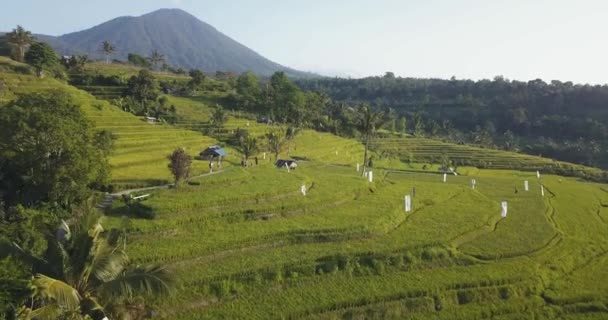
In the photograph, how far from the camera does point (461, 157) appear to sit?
2311 inches

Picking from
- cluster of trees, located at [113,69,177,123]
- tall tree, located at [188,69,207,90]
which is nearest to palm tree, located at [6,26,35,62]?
cluster of trees, located at [113,69,177,123]

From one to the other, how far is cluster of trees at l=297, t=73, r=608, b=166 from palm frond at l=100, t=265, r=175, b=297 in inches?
3251

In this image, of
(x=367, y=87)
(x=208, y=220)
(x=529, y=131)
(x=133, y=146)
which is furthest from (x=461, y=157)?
(x=367, y=87)

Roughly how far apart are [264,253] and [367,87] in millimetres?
148007

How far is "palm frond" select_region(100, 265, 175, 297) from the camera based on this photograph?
989 cm

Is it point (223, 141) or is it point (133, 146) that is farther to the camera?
point (223, 141)

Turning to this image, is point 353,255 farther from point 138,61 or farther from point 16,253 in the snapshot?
point 138,61

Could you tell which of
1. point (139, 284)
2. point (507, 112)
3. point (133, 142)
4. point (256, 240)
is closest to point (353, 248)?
point (256, 240)

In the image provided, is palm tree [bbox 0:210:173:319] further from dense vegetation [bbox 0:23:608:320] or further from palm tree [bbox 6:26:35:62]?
palm tree [bbox 6:26:35:62]

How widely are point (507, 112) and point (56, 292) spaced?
121974 mm

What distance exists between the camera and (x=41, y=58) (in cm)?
5509

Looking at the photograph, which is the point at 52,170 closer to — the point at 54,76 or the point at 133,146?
the point at 133,146

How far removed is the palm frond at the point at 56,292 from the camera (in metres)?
8.88

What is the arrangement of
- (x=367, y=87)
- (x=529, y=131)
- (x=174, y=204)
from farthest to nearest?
(x=367, y=87) < (x=529, y=131) < (x=174, y=204)
